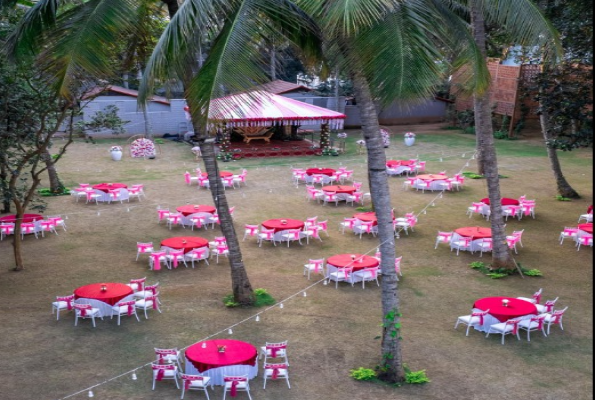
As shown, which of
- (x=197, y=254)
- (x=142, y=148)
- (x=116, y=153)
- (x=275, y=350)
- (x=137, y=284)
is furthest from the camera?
(x=142, y=148)

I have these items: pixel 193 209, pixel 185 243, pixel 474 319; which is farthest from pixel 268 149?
pixel 474 319

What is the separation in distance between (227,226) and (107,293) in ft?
10.2

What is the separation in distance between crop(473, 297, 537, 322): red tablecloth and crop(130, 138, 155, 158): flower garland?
2307 centimetres

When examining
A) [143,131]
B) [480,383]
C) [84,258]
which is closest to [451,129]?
[143,131]

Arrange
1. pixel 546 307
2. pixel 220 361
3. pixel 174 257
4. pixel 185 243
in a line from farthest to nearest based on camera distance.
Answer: pixel 185 243 < pixel 174 257 < pixel 546 307 < pixel 220 361

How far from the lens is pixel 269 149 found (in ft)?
121

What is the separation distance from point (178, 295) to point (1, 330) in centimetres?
411

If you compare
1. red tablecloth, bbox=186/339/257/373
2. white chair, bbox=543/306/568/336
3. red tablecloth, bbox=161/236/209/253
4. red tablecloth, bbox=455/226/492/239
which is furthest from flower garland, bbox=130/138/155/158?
white chair, bbox=543/306/568/336

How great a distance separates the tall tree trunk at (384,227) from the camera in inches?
459

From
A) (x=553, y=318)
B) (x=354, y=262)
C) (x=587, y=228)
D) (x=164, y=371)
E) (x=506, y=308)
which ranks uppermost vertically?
(x=587, y=228)

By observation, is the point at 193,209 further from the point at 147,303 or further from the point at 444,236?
the point at 444,236

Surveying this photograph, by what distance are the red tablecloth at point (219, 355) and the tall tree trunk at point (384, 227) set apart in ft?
8.15

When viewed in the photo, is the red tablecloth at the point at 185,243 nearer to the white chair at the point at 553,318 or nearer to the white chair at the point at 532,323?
the white chair at the point at 532,323

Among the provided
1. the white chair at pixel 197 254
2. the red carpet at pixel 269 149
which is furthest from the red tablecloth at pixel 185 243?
the red carpet at pixel 269 149
